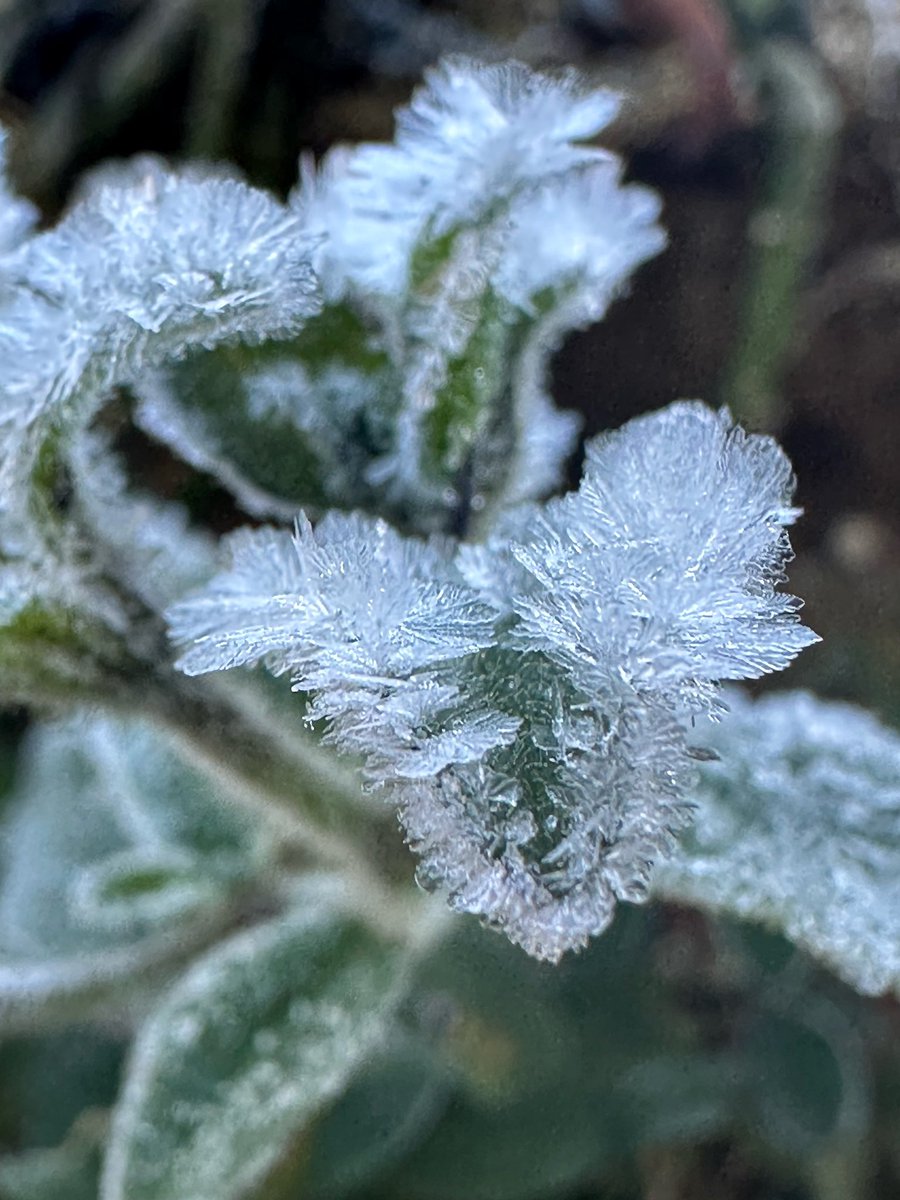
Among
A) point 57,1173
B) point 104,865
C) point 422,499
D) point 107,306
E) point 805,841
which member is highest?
point 107,306

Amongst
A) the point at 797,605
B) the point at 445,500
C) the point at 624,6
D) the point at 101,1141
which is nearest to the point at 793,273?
the point at 624,6

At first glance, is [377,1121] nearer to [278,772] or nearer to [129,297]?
[278,772]

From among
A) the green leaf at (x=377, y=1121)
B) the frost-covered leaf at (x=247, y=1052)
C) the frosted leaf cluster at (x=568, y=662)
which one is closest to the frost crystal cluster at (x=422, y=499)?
the frosted leaf cluster at (x=568, y=662)

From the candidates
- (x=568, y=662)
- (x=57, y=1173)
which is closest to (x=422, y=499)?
(x=568, y=662)

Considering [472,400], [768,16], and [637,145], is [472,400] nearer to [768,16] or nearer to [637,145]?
[637,145]

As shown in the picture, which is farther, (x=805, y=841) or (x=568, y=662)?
(x=805, y=841)

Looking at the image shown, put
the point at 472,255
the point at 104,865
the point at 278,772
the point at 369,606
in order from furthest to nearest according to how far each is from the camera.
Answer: the point at 104,865
the point at 278,772
the point at 472,255
the point at 369,606

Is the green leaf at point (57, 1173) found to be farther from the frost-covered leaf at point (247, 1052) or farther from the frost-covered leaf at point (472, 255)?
the frost-covered leaf at point (472, 255)
